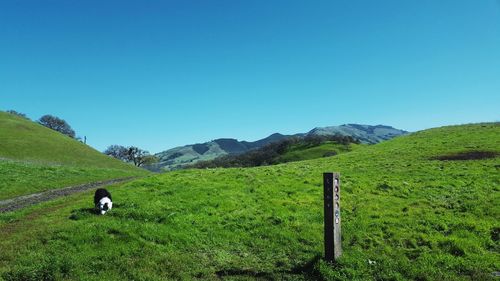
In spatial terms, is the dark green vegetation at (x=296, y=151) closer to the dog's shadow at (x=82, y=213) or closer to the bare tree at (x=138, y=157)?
the bare tree at (x=138, y=157)

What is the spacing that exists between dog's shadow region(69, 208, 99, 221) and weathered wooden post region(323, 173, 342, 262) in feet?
35.4

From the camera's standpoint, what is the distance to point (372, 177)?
1281 inches

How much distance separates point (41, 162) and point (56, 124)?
124 meters

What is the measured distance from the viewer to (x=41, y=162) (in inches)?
2562

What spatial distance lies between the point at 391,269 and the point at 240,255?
5.54m

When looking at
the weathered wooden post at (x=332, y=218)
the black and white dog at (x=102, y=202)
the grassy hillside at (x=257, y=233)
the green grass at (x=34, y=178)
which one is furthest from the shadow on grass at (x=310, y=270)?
the green grass at (x=34, y=178)

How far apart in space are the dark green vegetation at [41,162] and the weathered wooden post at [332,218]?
87.8ft

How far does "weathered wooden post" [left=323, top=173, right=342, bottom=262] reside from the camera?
49.5 feet

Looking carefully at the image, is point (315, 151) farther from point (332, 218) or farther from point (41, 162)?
point (332, 218)

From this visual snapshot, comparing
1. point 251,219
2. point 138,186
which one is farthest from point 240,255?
point 138,186

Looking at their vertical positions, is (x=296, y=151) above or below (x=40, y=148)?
above

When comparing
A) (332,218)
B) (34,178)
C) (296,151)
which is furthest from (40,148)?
(296,151)

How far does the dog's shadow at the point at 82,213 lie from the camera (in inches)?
733

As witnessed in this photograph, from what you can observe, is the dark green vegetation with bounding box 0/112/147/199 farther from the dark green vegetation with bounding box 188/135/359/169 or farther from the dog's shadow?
the dark green vegetation with bounding box 188/135/359/169
